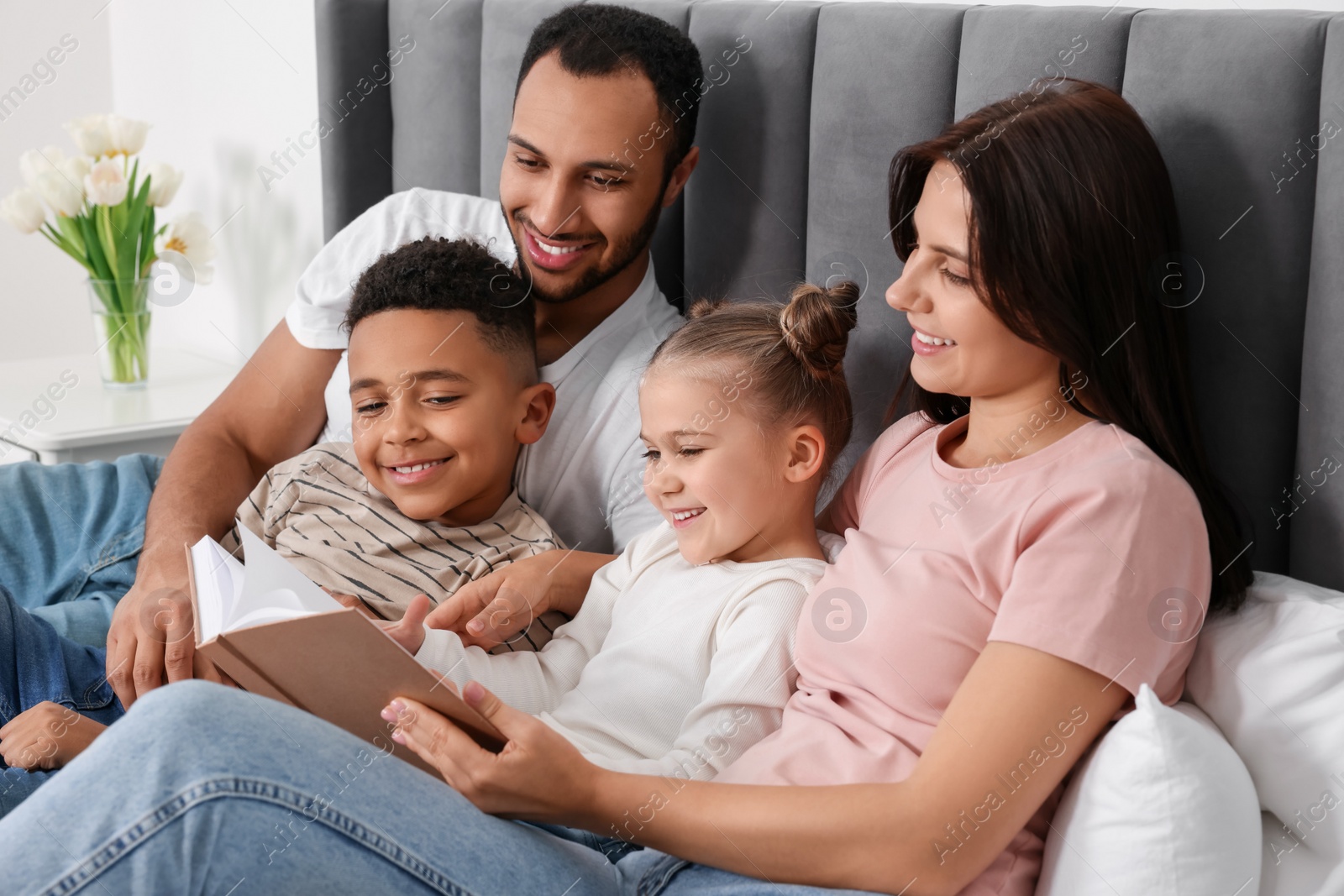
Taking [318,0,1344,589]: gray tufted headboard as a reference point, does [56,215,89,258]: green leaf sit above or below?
below

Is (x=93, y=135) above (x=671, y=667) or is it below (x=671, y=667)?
above

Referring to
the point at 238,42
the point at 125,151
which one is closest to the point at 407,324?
the point at 125,151

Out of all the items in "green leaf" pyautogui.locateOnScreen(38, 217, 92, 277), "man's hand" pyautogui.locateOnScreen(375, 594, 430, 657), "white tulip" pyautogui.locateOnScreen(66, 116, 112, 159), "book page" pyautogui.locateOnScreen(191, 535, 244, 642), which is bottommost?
"man's hand" pyautogui.locateOnScreen(375, 594, 430, 657)

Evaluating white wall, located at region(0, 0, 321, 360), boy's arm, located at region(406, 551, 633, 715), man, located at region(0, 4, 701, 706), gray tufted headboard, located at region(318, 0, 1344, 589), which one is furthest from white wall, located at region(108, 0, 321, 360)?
boy's arm, located at region(406, 551, 633, 715)

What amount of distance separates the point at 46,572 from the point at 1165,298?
146cm

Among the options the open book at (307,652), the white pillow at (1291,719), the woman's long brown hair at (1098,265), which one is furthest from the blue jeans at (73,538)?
the white pillow at (1291,719)

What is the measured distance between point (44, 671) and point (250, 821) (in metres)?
0.61

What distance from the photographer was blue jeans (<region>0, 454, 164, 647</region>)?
1.55 meters

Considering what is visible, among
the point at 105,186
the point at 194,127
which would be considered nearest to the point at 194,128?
the point at 194,127

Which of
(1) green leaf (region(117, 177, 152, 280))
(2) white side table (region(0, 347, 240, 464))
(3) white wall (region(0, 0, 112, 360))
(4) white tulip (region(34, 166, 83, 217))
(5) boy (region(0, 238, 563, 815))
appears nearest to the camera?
(5) boy (region(0, 238, 563, 815))

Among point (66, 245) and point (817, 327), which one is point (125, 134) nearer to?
point (66, 245)

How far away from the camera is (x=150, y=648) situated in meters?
1.32

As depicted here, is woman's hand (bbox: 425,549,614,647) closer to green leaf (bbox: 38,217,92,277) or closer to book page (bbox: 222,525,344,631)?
book page (bbox: 222,525,344,631)

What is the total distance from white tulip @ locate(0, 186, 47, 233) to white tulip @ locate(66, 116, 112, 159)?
0.14 metres
